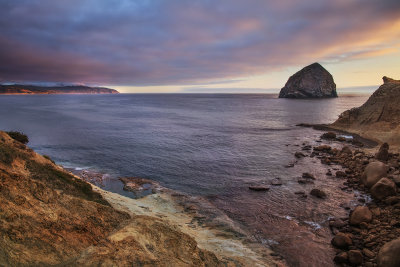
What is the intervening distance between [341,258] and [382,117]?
4395 centimetres

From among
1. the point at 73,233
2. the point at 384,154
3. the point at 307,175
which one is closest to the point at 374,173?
the point at 307,175

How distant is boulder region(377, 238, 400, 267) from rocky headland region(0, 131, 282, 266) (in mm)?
5025

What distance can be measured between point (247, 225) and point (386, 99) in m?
46.3

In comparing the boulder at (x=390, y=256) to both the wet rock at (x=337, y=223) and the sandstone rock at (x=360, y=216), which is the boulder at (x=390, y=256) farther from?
A: the wet rock at (x=337, y=223)

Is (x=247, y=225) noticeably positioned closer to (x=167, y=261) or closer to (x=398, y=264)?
(x=398, y=264)

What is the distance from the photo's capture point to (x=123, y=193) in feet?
72.9

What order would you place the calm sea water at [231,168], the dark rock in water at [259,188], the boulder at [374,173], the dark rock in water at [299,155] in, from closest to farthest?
the calm sea water at [231,168]
the boulder at [374,173]
the dark rock in water at [259,188]
the dark rock in water at [299,155]

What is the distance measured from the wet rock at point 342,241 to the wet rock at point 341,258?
3.76 ft

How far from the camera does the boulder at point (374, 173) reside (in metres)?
22.4

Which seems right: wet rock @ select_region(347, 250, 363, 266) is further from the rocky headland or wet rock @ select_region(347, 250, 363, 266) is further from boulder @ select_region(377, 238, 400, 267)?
the rocky headland

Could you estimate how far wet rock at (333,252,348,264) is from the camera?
1288cm

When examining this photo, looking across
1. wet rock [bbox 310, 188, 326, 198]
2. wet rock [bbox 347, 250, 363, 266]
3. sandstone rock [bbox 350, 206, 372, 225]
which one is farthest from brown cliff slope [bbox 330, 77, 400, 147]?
wet rock [bbox 347, 250, 363, 266]

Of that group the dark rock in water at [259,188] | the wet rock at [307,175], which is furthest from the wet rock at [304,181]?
the dark rock in water at [259,188]

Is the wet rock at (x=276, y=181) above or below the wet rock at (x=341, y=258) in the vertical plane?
above
